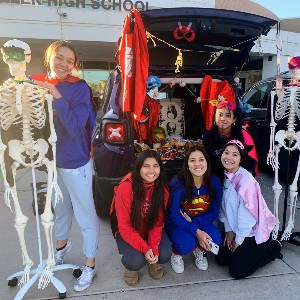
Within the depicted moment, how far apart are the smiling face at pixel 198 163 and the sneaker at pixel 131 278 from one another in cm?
89

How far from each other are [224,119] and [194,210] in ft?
2.88

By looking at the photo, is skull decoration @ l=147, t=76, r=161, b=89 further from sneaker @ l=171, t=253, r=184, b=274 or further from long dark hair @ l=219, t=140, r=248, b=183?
sneaker @ l=171, t=253, r=184, b=274

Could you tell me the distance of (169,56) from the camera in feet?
11.9

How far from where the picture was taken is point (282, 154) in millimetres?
4312

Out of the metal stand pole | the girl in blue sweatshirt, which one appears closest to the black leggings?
the girl in blue sweatshirt

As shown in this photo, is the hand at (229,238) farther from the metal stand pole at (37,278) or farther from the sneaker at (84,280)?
the metal stand pole at (37,278)

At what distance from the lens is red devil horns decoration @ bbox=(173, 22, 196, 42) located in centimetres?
299

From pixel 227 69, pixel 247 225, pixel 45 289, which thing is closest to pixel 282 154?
pixel 227 69

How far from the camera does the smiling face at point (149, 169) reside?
2402 millimetres

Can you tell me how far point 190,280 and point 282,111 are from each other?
155 cm

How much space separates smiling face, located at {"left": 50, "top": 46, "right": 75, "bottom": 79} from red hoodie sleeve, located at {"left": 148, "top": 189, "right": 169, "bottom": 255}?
115cm

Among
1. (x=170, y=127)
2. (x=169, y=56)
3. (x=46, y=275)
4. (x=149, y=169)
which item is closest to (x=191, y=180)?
(x=149, y=169)

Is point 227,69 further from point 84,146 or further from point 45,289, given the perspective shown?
point 45,289

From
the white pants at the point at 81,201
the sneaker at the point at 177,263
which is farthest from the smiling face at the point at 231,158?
the white pants at the point at 81,201
